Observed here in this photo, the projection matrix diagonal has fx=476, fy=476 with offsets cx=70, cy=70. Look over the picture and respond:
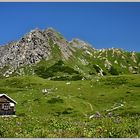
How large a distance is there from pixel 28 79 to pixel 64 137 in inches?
4069

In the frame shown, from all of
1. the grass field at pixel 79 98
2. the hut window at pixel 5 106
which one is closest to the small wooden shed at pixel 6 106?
the hut window at pixel 5 106

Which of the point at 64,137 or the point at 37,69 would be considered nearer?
the point at 64,137

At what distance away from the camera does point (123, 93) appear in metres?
89.2

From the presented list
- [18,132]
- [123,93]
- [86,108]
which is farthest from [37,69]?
[18,132]

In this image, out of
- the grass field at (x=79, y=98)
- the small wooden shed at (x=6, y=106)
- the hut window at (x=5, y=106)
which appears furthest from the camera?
the grass field at (x=79, y=98)

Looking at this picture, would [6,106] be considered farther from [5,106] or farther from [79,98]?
[79,98]

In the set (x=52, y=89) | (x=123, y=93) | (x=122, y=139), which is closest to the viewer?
(x=122, y=139)

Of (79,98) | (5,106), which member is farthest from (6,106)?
(79,98)

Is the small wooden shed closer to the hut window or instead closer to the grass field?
the hut window

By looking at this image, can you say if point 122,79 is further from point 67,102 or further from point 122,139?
point 122,139

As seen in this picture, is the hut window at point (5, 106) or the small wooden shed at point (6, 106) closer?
the small wooden shed at point (6, 106)

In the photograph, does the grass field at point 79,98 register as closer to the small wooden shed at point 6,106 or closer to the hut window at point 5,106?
the small wooden shed at point 6,106

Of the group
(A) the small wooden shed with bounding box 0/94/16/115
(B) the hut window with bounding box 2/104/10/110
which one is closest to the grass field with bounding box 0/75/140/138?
(A) the small wooden shed with bounding box 0/94/16/115

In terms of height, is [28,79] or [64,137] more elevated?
[28,79]
